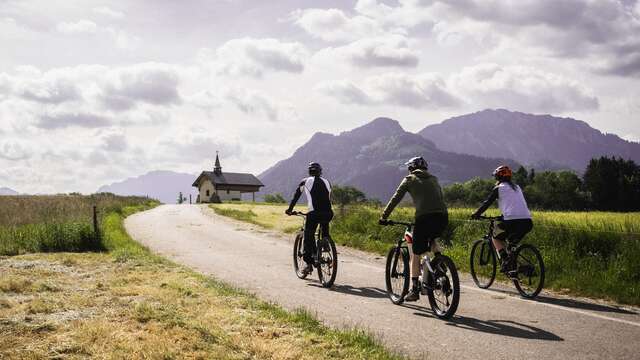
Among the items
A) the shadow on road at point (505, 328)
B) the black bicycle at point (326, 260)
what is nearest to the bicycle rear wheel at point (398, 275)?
the shadow on road at point (505, 328)

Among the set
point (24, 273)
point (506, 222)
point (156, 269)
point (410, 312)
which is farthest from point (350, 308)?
point (24, 273)

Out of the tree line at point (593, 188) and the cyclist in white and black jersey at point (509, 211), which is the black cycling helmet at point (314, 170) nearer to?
the cyclist in white and black jersey at point (509, 211)

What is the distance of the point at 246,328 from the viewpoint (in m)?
6.32

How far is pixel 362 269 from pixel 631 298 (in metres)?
5.68

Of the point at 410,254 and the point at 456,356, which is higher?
the point at 410,254

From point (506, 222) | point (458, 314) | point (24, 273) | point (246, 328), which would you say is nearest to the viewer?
point (246, 328)

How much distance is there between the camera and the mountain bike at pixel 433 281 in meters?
7.21

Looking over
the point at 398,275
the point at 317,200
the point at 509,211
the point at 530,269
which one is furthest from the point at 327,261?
the point at 530,269

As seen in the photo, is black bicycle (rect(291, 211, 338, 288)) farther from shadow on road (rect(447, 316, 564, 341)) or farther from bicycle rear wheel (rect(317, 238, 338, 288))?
shadow on road (rect(447, 316, 564, 341))

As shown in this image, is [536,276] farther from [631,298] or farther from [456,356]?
[456,356]

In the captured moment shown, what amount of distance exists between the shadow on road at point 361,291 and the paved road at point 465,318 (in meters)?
0.02

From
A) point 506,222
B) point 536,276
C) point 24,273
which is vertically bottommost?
point 24,273

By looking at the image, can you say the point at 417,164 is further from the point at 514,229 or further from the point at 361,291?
the point at 361,291

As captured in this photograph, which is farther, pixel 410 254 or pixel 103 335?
pixel 410 254
